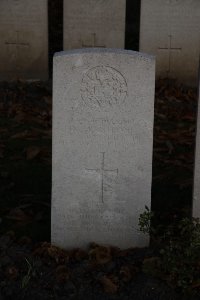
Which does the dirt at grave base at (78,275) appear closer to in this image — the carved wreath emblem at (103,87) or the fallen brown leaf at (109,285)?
the fallen brown leaf at (109,285)

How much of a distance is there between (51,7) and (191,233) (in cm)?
974

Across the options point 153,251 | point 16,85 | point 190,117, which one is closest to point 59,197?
point 153,251

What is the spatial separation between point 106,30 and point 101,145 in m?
5.33

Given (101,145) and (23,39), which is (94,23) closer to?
(23,39)

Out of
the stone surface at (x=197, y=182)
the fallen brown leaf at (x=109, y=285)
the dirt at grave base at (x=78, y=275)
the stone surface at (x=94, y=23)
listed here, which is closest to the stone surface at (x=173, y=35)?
the stone surface at (x=94, y=23)

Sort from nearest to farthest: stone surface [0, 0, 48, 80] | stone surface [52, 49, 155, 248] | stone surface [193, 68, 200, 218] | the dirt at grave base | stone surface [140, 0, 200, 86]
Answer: the dirt at grave base
stone surface [52, 49, 155, 248]
stone surface [193, 68, 200, 218]
stone surface [140, 0, 200, 86]
stone surface [0, 0, 48, 80]

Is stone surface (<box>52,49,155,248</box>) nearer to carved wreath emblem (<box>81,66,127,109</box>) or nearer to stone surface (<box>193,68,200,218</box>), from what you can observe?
carved wreath emblem (<box>81,66,127,109</box>)

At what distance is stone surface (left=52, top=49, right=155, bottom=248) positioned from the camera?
4172 mm

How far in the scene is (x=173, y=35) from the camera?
9336 millimetres

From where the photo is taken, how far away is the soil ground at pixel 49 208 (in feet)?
13.1

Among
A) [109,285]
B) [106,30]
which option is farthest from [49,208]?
[106,30]

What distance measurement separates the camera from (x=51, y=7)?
13.0 meters

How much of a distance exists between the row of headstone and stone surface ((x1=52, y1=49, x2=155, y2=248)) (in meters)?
5.12

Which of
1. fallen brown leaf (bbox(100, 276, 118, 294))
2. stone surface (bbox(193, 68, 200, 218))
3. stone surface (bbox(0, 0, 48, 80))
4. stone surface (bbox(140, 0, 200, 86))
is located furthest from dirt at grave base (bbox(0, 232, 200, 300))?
stone surface (bbox(0, 0, 48, 80))
